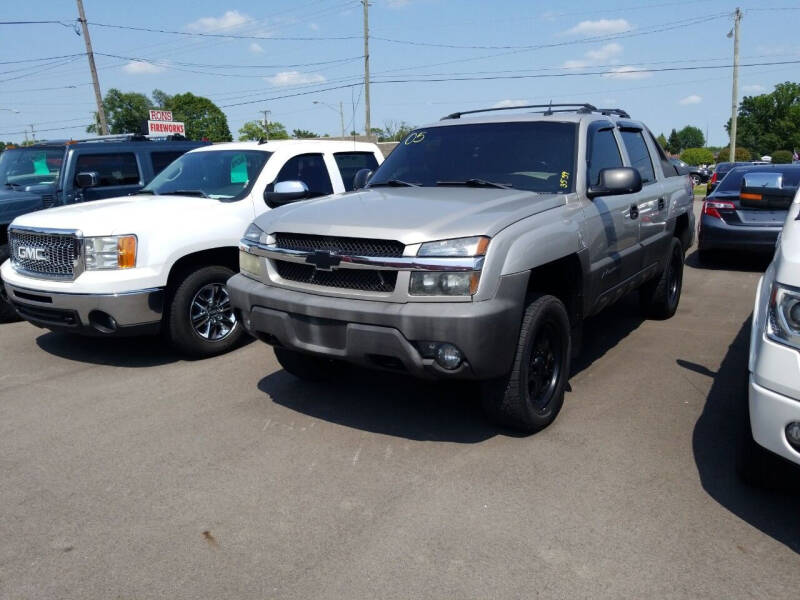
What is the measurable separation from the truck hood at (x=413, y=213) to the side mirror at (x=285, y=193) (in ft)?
2.82

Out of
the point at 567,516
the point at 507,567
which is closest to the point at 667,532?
the point at 567,516

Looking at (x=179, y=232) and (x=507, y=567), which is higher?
(x=179, y=232)

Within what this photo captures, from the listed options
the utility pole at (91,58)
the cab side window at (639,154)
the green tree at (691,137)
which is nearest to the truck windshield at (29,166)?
the cab side window at (639,154)

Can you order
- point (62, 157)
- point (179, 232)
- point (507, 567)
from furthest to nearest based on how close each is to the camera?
point (62, 157) < point (179, 232) < point (507, 567)

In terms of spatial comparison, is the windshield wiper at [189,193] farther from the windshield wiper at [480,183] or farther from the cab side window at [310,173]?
the windshield wiper at [480,183]

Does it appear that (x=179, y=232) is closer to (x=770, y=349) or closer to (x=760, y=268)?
(x=770, y=349)

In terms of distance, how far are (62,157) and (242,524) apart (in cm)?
624

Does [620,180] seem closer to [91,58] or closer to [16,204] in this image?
[16,204]

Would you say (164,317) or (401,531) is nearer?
(401,531)

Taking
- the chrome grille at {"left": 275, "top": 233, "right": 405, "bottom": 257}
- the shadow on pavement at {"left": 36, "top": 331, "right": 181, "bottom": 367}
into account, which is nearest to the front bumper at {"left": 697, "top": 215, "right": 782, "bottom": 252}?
the chrome grille at {"left": 275, "top": 233, "right": 405, "bottom": 257}

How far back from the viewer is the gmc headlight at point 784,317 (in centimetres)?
274

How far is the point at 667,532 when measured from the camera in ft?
9.82

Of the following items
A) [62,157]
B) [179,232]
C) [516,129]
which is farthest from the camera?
[62,157]

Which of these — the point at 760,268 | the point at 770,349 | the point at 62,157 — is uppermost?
the point at 62,157
